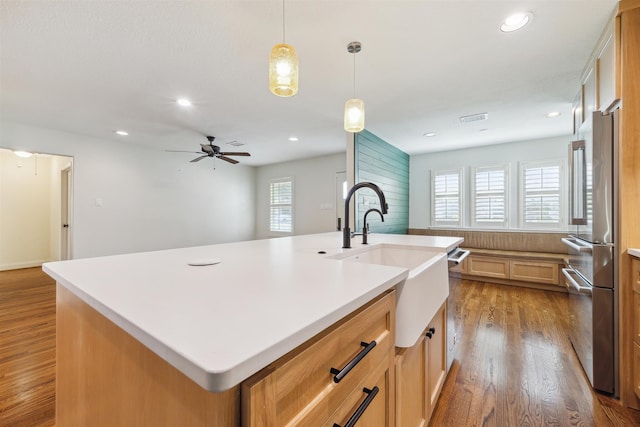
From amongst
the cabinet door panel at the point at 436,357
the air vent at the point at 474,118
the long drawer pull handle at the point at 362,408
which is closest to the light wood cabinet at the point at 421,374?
the cabinet door panel at the point at 436,357

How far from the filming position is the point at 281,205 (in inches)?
273

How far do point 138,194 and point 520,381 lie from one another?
5.96 metres

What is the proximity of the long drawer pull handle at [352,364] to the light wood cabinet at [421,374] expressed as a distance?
29cm

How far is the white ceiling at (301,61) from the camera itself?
1721mm

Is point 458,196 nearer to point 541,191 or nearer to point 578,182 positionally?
point 541,191

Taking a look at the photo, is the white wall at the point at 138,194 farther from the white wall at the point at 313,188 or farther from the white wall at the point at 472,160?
the white wall at the point at 472,160

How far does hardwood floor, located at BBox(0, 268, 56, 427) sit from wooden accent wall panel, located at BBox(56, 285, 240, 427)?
836 millimetres

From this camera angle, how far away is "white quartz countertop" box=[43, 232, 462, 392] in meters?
0.39

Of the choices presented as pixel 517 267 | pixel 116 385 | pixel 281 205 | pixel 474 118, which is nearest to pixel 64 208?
pixel 281 205

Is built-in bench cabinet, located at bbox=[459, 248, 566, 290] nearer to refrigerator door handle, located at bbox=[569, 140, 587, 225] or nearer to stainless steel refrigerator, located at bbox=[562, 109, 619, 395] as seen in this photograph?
refrigerator door handle, located at bbox=[569, 140, 587, 225]

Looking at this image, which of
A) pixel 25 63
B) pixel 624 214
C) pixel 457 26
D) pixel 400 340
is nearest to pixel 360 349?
pixel 400 340

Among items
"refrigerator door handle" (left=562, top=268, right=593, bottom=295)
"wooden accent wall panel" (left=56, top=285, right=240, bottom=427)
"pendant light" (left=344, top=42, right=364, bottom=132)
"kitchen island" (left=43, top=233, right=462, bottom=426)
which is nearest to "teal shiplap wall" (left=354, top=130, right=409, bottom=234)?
"pendant light" (left=344, top=42, right=364, bottom=132)

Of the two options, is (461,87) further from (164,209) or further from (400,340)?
(164,209)

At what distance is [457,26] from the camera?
185cm
